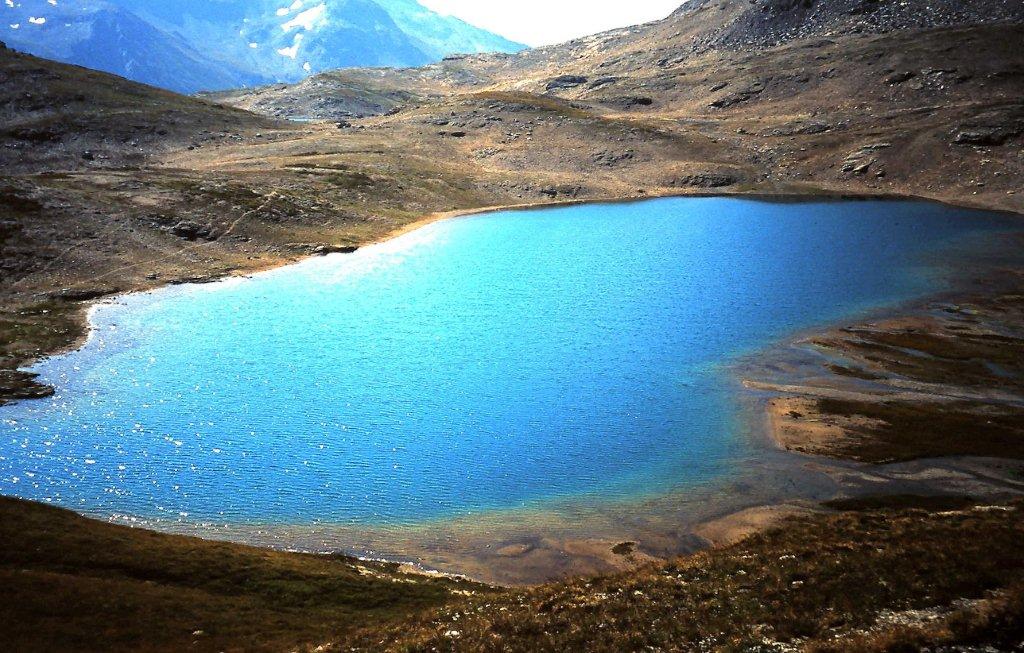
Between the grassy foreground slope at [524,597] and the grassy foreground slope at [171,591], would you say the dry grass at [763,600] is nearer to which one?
the grassy foreground slope at [524,597]

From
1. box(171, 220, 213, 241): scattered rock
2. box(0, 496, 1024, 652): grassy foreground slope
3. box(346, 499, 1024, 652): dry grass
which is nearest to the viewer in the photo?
box(346, 499, 1024, 652): dry grass

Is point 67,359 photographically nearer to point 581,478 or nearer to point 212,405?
point 212,405

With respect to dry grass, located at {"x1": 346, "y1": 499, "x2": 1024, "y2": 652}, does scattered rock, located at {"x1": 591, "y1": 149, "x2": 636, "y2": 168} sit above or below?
above

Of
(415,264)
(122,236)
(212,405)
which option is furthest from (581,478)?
(122,236)

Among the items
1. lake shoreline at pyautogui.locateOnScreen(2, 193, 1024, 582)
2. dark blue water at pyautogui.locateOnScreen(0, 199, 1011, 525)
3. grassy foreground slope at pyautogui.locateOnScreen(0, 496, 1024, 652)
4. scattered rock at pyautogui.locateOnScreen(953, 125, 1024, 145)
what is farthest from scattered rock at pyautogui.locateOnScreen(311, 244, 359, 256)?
scattered rock at pyautogui.locateOnScreen(953, 125, 1024, 145)

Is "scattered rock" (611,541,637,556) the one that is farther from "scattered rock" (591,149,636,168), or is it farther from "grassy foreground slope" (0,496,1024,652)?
"scattered rock" (591,149,636,168)

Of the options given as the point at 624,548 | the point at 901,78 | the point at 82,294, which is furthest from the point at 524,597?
the point at 901,78
